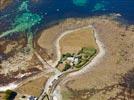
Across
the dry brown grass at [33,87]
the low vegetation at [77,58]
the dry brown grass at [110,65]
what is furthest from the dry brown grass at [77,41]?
the dry brown grass at [33,87]

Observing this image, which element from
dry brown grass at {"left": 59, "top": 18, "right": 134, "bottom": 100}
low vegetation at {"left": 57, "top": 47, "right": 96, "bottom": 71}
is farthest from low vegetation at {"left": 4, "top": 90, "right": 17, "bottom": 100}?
low vegetation at {"left": 57, "top": 47, "right": 96, "bottom": 71}

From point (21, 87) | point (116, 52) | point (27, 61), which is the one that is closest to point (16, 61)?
point (27, 61)

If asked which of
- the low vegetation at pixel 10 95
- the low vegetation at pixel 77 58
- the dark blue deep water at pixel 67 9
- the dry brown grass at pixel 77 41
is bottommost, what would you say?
the low vegetation at pixel 10 95

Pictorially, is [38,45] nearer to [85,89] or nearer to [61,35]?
[61,35]

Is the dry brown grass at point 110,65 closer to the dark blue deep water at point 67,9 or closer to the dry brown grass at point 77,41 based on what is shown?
the dry brown grass at point 77,41

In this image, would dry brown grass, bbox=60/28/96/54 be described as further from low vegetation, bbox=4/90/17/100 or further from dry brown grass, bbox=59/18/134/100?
low vegetation, bbox=4/90/17/100

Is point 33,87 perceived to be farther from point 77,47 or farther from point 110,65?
point 110,65
